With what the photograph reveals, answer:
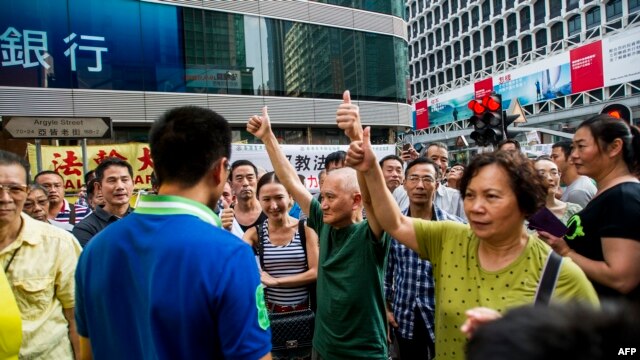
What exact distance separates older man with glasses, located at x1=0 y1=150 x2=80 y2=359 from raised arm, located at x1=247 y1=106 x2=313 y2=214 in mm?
1215

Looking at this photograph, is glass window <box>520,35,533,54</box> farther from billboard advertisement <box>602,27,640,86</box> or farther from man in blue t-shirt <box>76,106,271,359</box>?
man in blue t-shirt <box>76,106,271,359</box>

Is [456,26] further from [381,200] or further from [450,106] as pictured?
[381,200]

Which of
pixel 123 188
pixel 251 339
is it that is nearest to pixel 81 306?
pixel 251 339

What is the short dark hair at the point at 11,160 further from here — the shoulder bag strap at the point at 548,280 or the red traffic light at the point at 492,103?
the red traffic light at the point at 492,103

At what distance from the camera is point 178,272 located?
1202mm

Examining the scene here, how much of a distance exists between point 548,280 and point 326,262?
47.0 inches

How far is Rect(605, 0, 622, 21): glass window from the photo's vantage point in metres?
32.3

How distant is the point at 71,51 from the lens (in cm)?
1144

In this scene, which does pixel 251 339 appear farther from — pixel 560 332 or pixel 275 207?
pixel 275 207

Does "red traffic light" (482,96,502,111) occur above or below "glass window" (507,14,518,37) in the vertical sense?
below

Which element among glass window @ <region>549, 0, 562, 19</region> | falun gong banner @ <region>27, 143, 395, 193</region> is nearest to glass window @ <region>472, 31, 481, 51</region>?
glass window @ <region>549, 0, 562, 19</region>

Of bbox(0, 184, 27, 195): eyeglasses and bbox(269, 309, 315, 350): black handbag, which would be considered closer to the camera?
bbox(0, 184, 27, 195): eyeglasses

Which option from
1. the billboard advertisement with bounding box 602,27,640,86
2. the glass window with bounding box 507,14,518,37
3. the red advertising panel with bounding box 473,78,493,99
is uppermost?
the glass window with bounding box 507,14,518,37

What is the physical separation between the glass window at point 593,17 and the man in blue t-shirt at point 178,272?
137 feet
